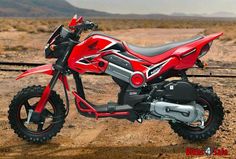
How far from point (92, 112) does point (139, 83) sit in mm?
811

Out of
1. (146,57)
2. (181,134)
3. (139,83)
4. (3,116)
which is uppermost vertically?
(146,57)

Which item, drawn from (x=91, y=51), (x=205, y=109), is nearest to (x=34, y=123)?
(x=91, y=51)

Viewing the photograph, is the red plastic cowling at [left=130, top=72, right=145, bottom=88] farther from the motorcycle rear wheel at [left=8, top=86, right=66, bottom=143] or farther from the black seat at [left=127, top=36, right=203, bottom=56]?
the motorcycle rear wheel at [left=8, top=86, right=66, bottom=143]

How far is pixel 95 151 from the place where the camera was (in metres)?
5.50

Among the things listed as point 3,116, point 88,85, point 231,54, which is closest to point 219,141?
point 3,116

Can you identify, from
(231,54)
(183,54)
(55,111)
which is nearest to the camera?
(183,54)

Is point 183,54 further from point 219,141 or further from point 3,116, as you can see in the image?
point 3,116

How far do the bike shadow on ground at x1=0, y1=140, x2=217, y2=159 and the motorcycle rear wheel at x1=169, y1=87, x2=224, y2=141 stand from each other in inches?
5.5

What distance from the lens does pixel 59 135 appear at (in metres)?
6.16

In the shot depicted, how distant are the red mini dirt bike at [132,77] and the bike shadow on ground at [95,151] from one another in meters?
0.16

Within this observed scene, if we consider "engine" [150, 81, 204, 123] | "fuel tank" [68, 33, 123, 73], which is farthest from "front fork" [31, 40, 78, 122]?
"engine" [150, 81, 204, 123]

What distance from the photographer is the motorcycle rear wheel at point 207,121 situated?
221 inches

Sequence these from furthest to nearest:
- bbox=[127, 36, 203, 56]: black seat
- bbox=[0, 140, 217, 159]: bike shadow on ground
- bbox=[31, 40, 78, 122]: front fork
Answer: bbox=[31, 40, 78, 122]: front fork → bbox=[127, 36, 203, 56]: black seat → bbox=[0, 140, 217, 159]: bike shadow on ground

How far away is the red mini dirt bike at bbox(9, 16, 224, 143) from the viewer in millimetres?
5410
